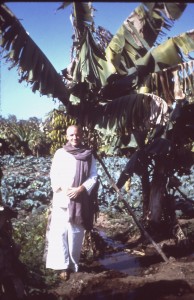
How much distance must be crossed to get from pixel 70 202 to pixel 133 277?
4.21 ft

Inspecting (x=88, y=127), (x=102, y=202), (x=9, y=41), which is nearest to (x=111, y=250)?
(x=88, y=127)

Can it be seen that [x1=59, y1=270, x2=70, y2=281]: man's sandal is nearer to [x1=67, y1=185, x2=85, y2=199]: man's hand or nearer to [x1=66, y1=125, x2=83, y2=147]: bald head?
[x1=67, y1=185, x2=85, y2=199]: man's hand

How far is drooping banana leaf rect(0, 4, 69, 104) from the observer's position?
4434 millimetres

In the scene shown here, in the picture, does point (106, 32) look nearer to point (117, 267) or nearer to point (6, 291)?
point (117, 267)

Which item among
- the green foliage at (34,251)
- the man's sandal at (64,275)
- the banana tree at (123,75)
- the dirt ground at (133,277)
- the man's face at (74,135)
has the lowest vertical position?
the dirt ground at (133,277)

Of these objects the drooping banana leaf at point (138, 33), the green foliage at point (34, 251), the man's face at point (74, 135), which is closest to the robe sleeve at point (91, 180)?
the man's face at point (74, 135)

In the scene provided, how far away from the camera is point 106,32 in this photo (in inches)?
245

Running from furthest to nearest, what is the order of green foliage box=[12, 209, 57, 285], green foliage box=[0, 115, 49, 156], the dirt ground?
green foliage box=[0, 115, 49, 156], green foliage box=[12, 209, 57, 285], the dirt ground

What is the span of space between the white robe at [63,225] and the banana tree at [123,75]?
0.96 metres

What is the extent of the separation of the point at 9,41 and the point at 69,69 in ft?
4.39

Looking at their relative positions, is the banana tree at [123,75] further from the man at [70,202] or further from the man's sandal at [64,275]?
the man's sandal at [64,275]

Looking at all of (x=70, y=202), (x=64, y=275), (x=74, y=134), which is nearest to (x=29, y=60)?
(x=74, y=134)

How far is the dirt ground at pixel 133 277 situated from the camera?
3.90m

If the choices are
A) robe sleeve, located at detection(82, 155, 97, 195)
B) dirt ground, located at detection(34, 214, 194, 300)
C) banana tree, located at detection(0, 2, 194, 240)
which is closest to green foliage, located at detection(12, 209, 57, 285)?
dirt ground, located at detection(34, 214, 194, 300)
